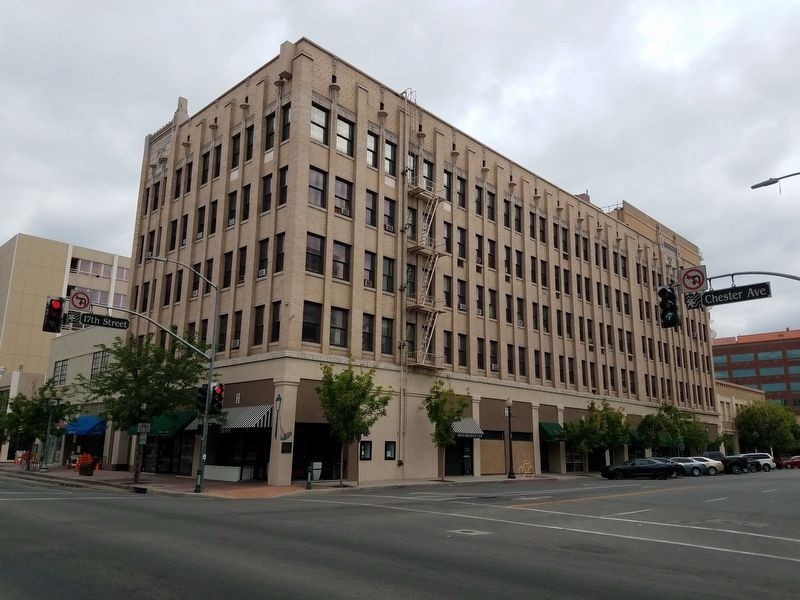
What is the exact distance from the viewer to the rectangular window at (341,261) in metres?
33.6

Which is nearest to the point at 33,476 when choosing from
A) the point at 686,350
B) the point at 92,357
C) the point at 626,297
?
the point at 92,357

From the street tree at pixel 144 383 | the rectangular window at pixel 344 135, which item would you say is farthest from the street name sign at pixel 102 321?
the rectangular window at pixel 344 135

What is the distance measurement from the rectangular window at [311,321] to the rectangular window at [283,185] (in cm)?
572

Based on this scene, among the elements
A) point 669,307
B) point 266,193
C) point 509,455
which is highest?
point 266,193

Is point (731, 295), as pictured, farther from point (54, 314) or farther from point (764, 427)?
point (764, 427)

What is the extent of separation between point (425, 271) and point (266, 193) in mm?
10530

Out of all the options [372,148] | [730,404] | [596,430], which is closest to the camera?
[372,148]

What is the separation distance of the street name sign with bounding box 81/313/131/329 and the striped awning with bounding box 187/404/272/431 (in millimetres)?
7374

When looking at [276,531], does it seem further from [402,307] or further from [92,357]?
[92,357]

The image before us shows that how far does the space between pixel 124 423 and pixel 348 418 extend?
38.5ft

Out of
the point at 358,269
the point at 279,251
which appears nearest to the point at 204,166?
the point at 279,251

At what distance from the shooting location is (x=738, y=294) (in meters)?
20.2

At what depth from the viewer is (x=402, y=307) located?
1430 inches

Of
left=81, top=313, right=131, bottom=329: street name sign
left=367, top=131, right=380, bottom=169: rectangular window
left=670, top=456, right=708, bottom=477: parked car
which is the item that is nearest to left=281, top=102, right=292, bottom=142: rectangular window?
left=367, top=131, right=380, bottom=169: rectangular window
